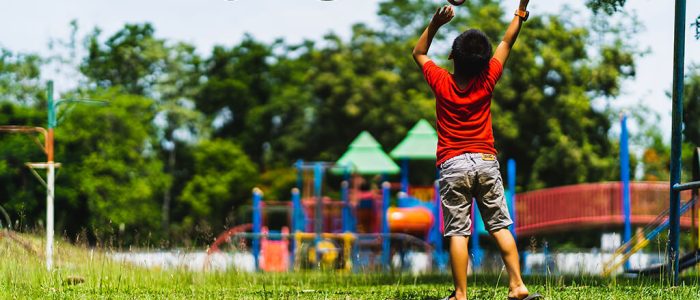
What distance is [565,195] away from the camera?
27328 millimetres

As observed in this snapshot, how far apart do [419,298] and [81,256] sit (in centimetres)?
342

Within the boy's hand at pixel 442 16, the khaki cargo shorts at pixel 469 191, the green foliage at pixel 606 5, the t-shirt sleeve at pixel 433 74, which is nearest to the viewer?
the khaki cargo shorts at pixel 469 191

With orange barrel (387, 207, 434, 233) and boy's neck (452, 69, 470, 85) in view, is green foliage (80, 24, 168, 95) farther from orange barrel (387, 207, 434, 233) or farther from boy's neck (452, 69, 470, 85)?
boy's neck (452, 69, 470, 85)

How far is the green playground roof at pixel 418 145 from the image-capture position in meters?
28.4

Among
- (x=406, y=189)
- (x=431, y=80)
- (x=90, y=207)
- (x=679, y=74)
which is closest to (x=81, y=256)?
(x=431, y=80)

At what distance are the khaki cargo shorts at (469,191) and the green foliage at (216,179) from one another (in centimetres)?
3668

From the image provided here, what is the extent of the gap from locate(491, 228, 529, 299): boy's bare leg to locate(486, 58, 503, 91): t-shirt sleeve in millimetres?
765

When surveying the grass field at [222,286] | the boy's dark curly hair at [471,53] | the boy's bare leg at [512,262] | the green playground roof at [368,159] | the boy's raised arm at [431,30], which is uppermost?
the green playground roof at [368,159]

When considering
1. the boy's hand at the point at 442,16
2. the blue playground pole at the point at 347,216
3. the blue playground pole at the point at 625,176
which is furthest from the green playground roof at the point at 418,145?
the boy's hand at the point at 442,16

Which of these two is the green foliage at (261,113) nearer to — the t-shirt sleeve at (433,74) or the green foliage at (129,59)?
the green foliage at (129,59)

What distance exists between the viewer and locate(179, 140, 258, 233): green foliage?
42344 mm

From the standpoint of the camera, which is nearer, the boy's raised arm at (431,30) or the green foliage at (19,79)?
the boy's raised arm at (431,30)

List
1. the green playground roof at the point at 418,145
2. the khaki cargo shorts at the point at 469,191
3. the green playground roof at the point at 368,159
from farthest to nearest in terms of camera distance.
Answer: the green playground roof at the point at 368,159
the green playground roof at the point at 418,145
the khaki cargo shorts at the point at 469,191

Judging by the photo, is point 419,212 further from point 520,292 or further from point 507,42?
point 520,292
